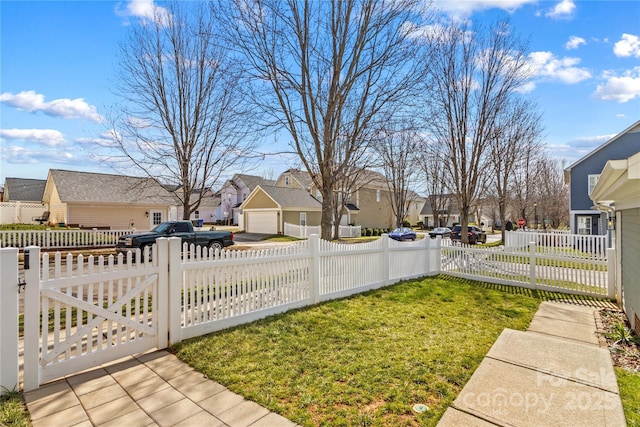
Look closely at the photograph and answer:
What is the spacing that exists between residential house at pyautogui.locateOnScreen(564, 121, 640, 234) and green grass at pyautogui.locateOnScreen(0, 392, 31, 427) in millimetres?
25467

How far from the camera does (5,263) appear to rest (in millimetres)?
3102

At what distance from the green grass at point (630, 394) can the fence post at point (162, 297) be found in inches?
199

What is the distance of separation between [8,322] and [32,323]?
0.20 m

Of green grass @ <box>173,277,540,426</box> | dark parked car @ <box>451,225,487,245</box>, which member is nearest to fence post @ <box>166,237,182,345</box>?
green grass @ <box>173,277,540,426</box>

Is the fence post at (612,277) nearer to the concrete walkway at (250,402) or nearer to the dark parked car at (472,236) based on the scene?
the concrete walkway at (250,402)

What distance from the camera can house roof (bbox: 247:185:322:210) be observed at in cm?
2798

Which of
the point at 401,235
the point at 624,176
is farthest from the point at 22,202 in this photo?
the point at 624,176

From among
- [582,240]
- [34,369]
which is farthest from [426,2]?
[582,240]

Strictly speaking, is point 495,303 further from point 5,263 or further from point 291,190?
point 291,190

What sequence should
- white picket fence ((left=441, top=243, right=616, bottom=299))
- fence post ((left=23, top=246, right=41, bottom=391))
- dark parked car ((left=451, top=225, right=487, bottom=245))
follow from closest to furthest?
fence post ((left=23, top=246, right=41, bottom=391)) < white picket fence ((left=441, top=243, right=616, bottom=299)) < dark parked car ((left=451, top=225, right=487, bottom=245))

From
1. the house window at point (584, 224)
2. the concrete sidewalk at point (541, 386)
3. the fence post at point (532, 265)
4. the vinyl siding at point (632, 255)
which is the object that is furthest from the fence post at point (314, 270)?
the house window at point (584, 224)

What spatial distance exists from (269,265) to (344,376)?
8.79 feet

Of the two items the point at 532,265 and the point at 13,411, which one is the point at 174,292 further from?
the point at 532,265

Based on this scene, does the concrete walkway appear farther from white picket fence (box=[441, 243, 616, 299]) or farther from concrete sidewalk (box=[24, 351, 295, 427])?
white picket fence (box=[441, 243, 616, 299])
